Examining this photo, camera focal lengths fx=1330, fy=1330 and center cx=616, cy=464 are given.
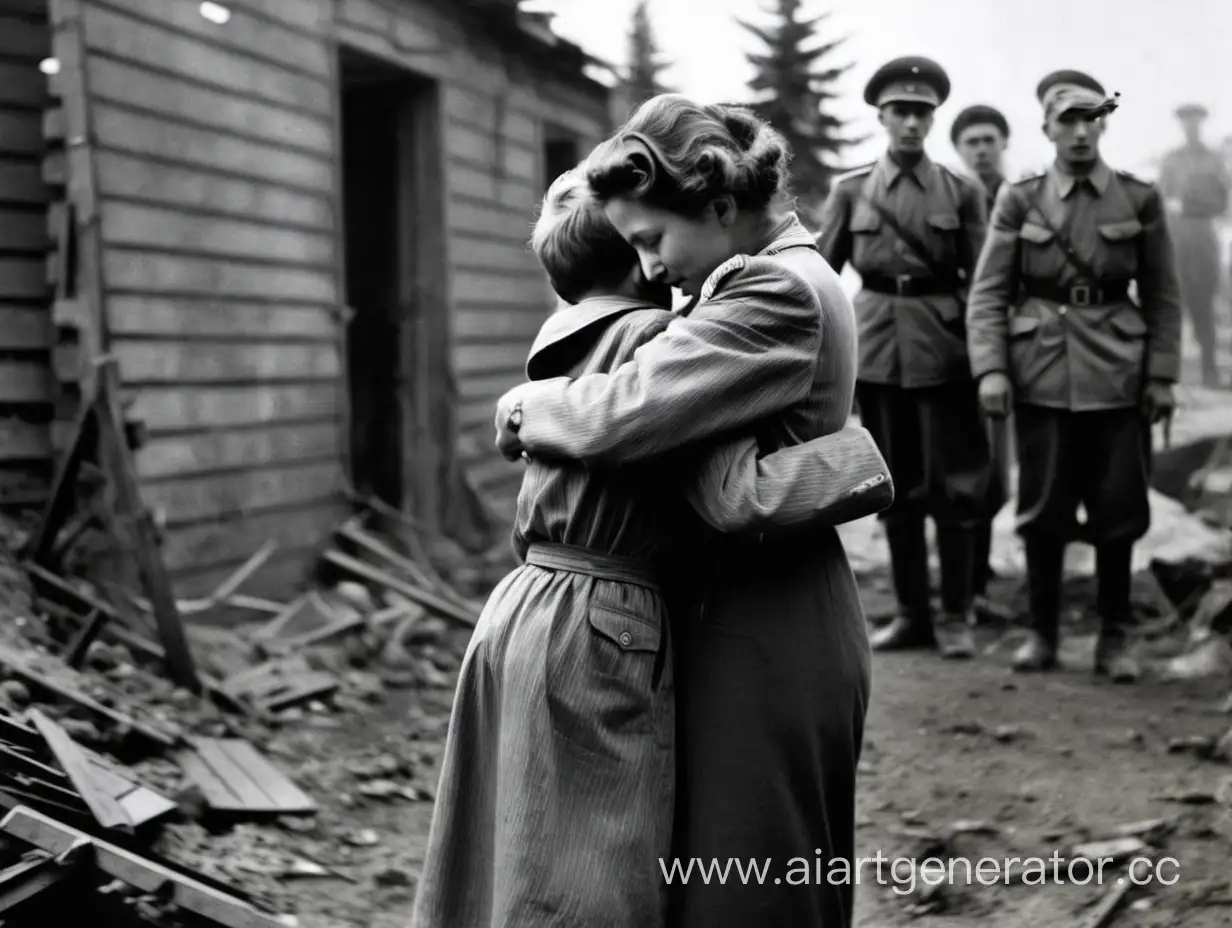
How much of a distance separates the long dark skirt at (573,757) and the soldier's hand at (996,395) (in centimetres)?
363

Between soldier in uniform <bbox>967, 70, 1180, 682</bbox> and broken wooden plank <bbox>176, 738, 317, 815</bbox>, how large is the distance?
10.1 feet

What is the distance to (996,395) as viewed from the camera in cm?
538

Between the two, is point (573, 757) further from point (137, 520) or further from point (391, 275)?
point (391, 275)

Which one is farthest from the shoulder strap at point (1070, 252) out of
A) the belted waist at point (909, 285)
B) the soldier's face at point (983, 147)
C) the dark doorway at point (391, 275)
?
the dark doorway at point (391, 275)

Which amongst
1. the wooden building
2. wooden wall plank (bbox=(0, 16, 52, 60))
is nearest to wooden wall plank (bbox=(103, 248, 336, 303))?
the wooden building

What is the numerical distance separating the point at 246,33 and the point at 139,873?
5.39 m

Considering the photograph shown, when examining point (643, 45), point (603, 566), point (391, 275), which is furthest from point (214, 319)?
point (643, 45)

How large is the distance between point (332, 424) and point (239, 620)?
153cm

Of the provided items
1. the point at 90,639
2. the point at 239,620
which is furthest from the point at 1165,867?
the point at 239,620

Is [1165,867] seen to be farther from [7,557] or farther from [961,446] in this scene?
[7,557]

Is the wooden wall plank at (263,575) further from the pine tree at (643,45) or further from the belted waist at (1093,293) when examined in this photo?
the pine tree at (643,45)

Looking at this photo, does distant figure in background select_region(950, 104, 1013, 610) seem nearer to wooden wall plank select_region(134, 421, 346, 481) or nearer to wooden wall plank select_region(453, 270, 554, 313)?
wooden wall plank select_region(453, 270, 554, 313)

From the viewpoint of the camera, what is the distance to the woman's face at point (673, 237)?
201 centimetres

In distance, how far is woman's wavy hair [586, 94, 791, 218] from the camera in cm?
198
